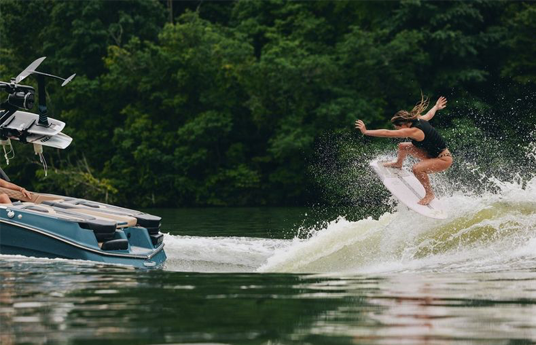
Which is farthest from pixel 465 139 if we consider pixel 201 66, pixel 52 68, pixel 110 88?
pixel 52 68

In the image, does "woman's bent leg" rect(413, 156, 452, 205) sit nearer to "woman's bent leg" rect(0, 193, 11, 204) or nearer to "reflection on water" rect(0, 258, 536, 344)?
"reflection on water" rect(0, 258, 536, 344)

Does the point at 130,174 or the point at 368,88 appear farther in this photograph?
the point at 130,174

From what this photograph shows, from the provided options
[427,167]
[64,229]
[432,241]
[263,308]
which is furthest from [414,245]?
[263,308]

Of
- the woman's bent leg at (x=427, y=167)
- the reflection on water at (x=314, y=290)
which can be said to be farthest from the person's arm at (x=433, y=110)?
the reflection on water at (x=314, y=290)

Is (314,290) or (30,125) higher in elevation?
(30,125)

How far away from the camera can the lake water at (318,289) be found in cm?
919

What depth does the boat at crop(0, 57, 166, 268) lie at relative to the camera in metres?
15.1

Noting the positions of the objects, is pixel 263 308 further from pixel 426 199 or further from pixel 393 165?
pixel 393 165

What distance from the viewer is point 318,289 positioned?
39.7 feet

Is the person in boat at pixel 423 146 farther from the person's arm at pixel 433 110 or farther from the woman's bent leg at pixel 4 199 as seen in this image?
the woman's bent leg at pixel 4 199

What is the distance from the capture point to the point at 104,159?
46125 millimetres

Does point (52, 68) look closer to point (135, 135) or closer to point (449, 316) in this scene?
point (135, 135)

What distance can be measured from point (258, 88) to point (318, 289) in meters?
29.5

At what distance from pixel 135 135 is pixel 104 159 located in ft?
9.14
